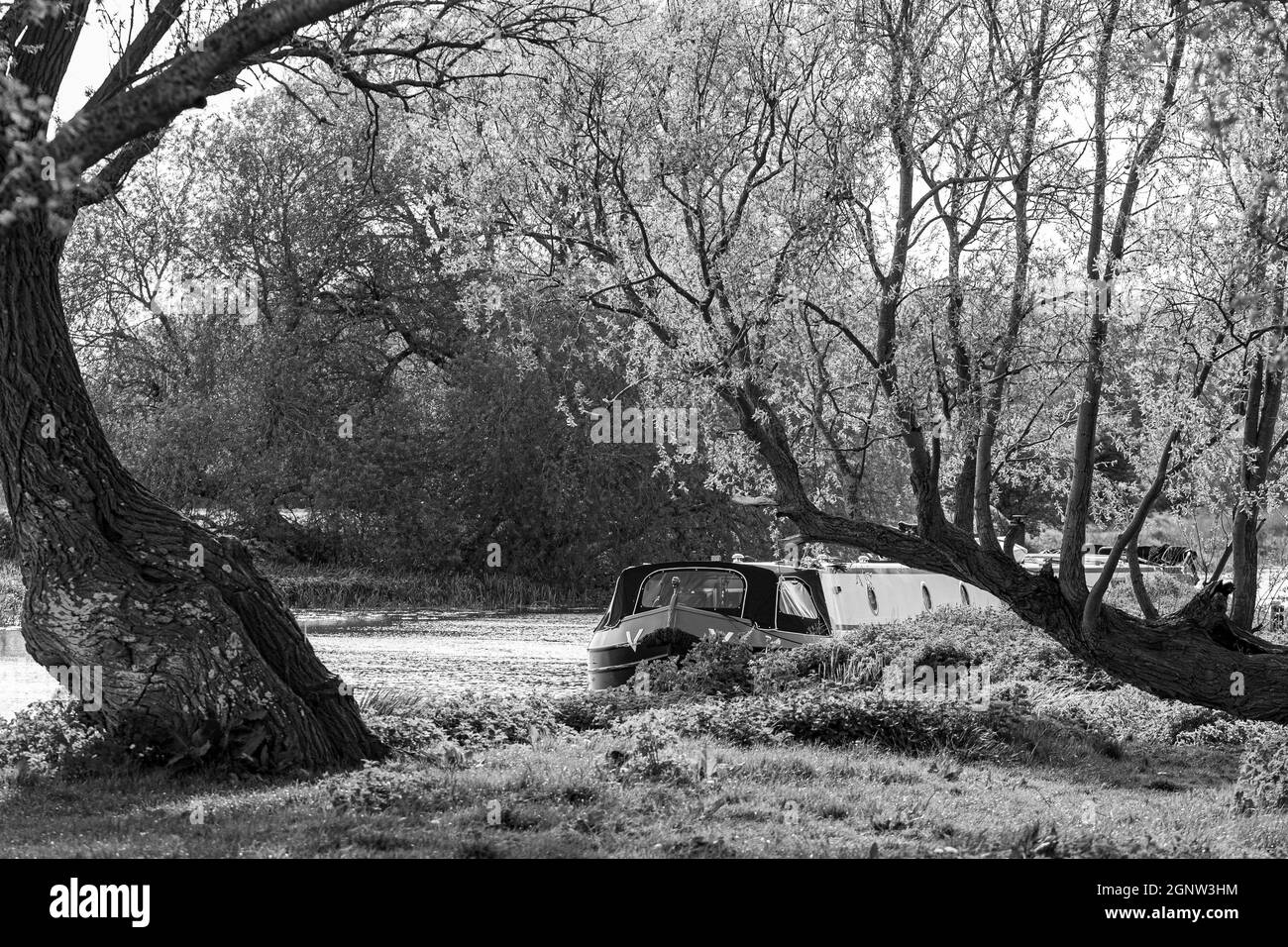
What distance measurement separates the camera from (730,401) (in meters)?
10.7

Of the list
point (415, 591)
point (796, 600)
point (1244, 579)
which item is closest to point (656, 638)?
point (796, 600)

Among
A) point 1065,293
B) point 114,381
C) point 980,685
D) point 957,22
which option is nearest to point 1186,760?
point 980,685

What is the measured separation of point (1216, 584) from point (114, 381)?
32.1 metres

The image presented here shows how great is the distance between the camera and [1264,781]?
9.01m

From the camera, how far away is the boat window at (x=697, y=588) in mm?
Result: 16609

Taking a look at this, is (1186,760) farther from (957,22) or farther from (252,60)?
(252,60)

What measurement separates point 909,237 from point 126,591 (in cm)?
658

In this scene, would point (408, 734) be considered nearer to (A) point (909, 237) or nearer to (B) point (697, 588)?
(A) point (909, 237)

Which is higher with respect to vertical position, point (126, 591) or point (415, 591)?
point (126, 591)

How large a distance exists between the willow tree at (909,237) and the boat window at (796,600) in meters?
4.63

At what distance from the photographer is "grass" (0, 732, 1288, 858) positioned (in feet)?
22.4

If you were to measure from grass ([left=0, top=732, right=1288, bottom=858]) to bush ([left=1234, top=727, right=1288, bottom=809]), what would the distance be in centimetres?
18

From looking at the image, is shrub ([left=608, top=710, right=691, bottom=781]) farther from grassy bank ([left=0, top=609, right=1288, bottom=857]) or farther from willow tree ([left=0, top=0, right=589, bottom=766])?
willow tree ([left=0, top=0, right=589, bottom=766])

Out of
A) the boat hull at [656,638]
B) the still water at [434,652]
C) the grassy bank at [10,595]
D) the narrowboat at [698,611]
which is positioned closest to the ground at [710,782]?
the boat hull at [656,638]
